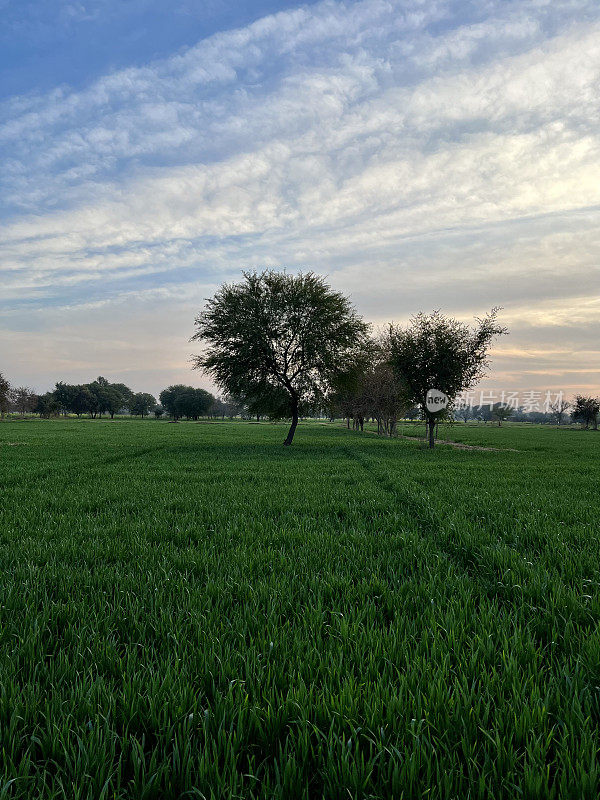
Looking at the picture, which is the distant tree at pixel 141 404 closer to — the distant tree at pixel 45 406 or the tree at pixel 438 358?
the distant tree at pixel 45 406

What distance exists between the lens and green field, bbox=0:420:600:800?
2004 millimetres

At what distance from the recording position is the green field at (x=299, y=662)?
2.00 meters

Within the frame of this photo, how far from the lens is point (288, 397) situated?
31.1m

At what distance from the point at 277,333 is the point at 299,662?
26.6 m

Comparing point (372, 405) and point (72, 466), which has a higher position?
point (372, 405)

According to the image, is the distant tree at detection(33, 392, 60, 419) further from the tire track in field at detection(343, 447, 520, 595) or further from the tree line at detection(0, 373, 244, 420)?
the tire track in field at detection(343, 447, 520, 595)

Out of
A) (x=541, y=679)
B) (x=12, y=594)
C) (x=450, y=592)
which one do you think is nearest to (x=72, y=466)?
(x=12, y=594)

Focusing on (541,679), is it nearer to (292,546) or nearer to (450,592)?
(450,592)

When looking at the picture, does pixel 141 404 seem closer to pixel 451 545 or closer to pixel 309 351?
pixel 309 351

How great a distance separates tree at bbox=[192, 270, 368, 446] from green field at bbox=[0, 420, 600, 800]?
2209cm

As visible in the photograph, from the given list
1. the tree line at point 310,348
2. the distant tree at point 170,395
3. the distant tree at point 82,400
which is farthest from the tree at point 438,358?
the distant tree at point 82,400

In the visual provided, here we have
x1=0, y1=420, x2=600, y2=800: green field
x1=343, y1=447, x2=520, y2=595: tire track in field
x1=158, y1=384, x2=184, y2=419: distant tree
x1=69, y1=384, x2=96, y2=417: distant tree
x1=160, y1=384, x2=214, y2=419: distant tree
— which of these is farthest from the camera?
x1=69, y1=384, x2=96, y2=417: distant tree

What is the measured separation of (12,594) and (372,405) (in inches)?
1967

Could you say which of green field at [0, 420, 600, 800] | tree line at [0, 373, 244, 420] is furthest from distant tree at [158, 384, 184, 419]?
green field at [0, 420, 600, 800]
